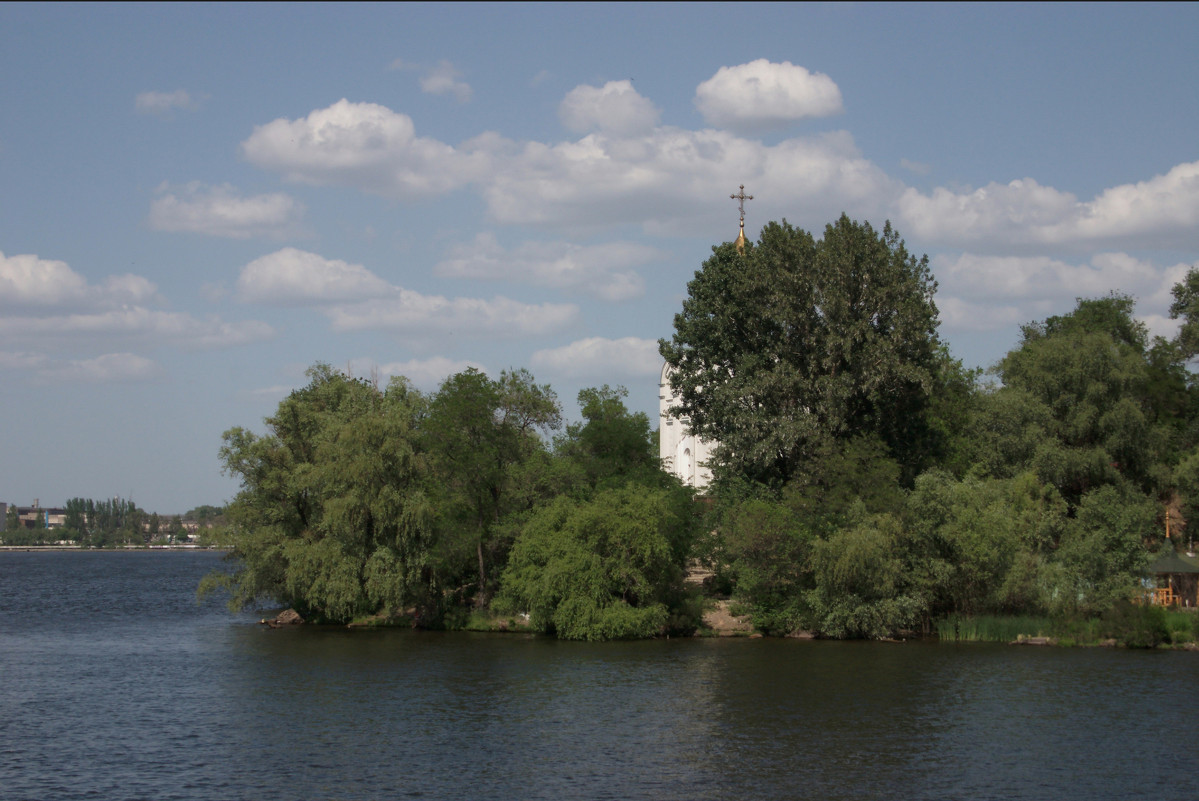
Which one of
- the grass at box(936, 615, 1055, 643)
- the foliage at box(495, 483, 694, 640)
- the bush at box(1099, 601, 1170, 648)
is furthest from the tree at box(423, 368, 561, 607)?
the bush at box(1099, 601, 1170, 648)

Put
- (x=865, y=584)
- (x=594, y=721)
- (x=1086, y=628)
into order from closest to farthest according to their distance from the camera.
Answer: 1. (x=594, y=721)
2. (x=1086, y=628)
3. (x=865, y=584)

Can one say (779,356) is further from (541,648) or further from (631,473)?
(541,648)

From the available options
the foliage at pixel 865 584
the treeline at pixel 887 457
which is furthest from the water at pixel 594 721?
the treeline at pixel 887 457

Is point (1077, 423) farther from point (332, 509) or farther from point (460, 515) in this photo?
point (332, 509)

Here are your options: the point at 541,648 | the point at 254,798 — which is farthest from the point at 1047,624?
the point at 254,798

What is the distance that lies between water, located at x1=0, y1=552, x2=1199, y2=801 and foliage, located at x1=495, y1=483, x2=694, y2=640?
158 centimetres

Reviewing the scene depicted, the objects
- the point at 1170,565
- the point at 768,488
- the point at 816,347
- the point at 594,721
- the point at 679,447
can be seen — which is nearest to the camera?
the point at 594,721

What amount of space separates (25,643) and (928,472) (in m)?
41.1

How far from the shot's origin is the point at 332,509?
155 feet

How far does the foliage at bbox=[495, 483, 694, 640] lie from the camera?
44.8 m

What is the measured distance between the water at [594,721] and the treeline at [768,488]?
10.1ft

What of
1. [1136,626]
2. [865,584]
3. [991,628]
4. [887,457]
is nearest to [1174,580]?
[1136,626]

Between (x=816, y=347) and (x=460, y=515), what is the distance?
18.9 meters

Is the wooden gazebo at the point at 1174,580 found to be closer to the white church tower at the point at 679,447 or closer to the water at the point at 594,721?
the water at the point at 594,721
